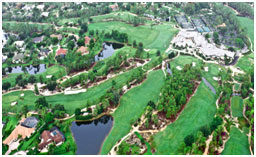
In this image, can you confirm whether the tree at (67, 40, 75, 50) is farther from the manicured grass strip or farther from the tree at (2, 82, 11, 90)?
the manicured grass strip

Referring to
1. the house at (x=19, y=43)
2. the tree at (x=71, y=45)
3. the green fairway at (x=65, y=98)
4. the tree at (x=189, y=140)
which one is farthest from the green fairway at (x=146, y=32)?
the tree at (x=189, y=140)

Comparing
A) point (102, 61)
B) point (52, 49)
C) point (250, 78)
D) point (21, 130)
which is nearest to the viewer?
point (21, 130)

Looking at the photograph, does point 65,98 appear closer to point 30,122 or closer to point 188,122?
point 30,122

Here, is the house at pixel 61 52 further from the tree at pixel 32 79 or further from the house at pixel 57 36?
the tree at pixel 32 79

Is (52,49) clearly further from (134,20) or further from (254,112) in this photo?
(254,112)

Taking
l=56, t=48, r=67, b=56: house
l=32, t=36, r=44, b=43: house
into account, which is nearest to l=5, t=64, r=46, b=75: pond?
l=56, t=48, r=67, b=56: house

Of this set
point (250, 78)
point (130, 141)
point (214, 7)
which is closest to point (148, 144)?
point (130, 141)
